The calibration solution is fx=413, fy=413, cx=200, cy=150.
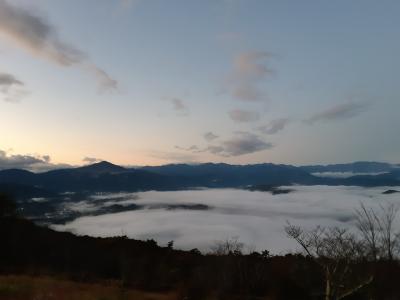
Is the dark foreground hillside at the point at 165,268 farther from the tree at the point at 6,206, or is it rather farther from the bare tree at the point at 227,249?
the bare tree at the point at 227,249

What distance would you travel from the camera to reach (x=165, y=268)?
47.8m

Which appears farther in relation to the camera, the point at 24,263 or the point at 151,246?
the point at 151,246

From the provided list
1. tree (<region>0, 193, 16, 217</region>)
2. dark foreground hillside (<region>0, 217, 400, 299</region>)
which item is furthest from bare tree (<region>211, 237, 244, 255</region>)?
tree (<region>0, 193, 16, 217</region>)

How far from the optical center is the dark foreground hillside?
38.5m

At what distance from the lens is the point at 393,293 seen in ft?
117

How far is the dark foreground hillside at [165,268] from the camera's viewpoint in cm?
3853

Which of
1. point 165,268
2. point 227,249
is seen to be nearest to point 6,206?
point 165,268

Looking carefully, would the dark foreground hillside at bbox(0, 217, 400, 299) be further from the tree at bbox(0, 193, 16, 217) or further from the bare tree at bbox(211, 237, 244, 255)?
the bare tree at bbox(211, 237, 244, 255)

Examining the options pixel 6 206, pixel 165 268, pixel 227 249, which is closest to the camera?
pixel 165 268

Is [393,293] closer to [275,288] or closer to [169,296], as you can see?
[275,288]

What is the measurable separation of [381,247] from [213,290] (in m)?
16.1

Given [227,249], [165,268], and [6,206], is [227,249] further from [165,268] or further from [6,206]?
[6,206]

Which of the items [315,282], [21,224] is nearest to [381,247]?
[315,282]

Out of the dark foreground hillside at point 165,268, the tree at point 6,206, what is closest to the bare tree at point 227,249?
the dark foreground hillside at point 165,268
